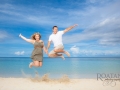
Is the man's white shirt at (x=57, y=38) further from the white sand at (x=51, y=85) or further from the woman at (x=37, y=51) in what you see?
the white sand at (x=51, y=85)

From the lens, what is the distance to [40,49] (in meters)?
5.52

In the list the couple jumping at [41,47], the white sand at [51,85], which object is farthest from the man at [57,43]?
the white sand at [51,85]

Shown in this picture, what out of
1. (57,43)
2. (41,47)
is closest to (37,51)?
(41,47)

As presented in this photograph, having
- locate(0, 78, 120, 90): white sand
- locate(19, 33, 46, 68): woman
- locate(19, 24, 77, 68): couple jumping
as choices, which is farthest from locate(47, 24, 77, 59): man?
locate(0, 78, 120, 90): white sand

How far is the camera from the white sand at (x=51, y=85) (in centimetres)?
628

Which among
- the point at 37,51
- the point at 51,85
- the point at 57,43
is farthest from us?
the point at 51,85

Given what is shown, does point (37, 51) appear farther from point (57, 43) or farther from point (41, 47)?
point (57, 43)

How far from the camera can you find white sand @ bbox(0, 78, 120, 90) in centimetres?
628

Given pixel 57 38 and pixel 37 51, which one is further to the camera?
pixel 57 38

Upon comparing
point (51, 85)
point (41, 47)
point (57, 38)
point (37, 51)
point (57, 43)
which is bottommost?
point (51, 85)

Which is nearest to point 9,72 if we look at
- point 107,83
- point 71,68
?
point 71,68

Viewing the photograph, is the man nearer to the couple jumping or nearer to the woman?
the couple jumping

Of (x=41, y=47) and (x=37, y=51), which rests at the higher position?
(x=41, y=47)

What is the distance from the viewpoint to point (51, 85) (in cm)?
659
